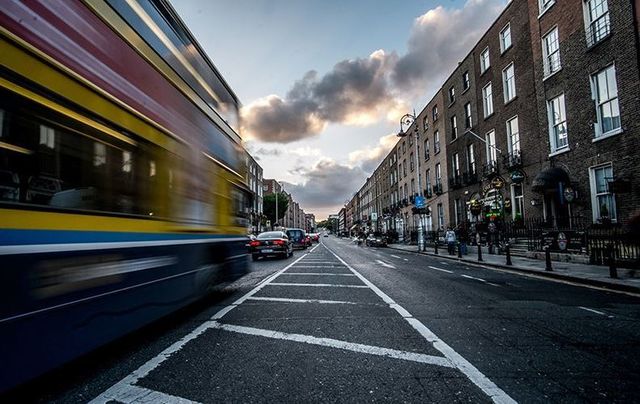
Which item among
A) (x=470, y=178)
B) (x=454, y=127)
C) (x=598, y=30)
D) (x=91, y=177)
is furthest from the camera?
(x=454, y=127)

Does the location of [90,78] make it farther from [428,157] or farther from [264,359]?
[428,157]

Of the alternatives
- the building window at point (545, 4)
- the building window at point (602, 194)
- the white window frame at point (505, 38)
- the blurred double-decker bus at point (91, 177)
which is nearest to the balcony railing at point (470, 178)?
the white window frame at point (505, 38)

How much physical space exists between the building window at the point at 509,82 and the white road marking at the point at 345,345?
21.4 metres

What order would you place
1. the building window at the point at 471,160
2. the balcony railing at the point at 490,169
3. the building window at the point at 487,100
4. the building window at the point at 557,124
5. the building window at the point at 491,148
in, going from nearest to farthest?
the building window at the point at 557,124 < the balcony railing at the point at 490,169 < the building window at the point at 491,148 < the building window at the point at 487,100 < the building window at the point at 471,160

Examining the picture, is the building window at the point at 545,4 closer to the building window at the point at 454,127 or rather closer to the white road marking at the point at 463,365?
the building window at the point at 454,127

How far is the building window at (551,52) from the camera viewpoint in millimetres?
16969

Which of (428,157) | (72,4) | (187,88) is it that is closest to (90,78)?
(72,4)

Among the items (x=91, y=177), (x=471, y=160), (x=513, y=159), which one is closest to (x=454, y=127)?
(x=471, y=160)

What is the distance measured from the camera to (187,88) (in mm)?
5777

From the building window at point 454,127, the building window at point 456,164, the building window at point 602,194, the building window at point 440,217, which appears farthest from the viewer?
the building window at point 440,217

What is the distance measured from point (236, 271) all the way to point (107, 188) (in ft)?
15.2

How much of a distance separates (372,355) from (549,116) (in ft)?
61.0

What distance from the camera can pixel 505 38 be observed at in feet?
71.9

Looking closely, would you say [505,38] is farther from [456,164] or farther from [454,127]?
[456,164]
